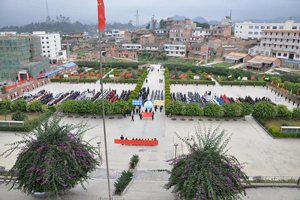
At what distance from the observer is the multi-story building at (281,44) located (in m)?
49.1

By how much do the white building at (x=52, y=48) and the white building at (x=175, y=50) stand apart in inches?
1074

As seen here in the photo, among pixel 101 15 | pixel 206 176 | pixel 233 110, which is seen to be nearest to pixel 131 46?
pixel 233 110

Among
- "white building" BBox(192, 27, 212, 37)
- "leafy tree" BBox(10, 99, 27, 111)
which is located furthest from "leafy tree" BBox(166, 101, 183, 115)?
"white building" BBox(192, 27, 212, 37)

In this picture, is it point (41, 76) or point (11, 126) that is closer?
point (11, 126)

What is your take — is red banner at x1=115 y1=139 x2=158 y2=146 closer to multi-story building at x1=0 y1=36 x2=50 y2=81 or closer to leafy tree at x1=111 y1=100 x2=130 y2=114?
leafy tree at x1=111 y1=100 x2=130 y2=114

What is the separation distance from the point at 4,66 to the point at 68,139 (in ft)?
120

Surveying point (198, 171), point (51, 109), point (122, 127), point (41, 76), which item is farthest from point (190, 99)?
point (41, 76)

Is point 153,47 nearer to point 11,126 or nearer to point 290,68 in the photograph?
point 290,68

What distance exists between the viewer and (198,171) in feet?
30.6

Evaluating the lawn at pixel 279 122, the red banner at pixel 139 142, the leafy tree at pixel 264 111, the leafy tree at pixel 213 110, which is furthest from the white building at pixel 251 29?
the red banner at pixel 139 142

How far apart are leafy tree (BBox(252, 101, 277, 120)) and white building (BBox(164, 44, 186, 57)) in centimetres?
4091

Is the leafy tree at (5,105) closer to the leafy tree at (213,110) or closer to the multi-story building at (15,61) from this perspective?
the multi-story building at (15,61)

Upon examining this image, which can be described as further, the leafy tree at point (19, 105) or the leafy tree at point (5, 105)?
the leafy tree at point (5, 105)

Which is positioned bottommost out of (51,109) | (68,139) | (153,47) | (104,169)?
(104,169)
